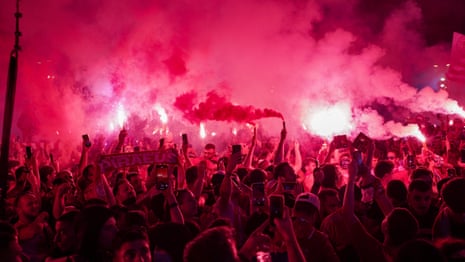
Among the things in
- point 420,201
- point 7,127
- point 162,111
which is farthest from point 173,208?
point 162,111

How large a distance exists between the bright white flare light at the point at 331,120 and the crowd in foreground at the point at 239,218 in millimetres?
5358

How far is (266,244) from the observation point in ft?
12.7

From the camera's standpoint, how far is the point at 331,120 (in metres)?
13.9

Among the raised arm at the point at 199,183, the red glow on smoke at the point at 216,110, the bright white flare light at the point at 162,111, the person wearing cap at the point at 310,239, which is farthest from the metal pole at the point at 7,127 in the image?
the bright white flare light at the point at 162,111

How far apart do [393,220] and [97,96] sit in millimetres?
17140

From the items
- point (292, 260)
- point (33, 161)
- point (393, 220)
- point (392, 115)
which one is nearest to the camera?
point (292, 260)

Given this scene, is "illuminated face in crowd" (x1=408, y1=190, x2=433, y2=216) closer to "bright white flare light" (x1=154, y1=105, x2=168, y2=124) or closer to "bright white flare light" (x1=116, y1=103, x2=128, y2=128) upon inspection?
"bright white flare light" (x1=154, y1=105, x2=168, y2=124)

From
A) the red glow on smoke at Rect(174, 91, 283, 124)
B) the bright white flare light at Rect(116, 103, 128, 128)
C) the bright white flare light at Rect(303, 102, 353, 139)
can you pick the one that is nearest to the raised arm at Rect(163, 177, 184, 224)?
the red glow on smoke at Rect(174, 91, 283, 124)

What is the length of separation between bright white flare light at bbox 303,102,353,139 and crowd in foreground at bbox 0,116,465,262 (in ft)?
17.6

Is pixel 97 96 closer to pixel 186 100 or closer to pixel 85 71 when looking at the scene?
pixel 85 71

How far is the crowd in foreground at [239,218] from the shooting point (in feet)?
11.5

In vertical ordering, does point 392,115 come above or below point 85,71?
below

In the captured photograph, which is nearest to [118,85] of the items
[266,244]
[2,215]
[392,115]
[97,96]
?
[97,96]

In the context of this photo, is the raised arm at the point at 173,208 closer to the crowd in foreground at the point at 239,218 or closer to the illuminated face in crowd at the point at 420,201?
the crowd in foreground at the point at 239,218
